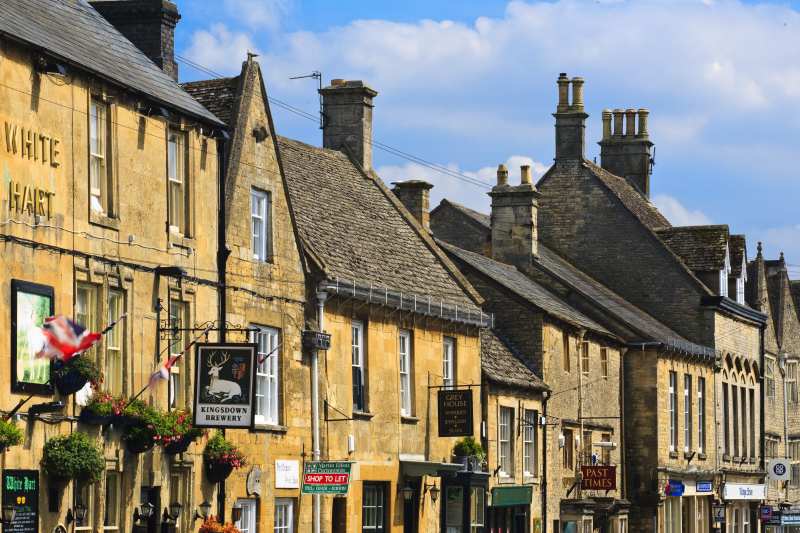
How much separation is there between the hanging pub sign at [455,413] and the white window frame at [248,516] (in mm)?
7641

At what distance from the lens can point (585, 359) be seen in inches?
1676

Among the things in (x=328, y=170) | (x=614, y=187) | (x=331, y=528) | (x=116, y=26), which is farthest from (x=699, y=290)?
(x=116, y=26)

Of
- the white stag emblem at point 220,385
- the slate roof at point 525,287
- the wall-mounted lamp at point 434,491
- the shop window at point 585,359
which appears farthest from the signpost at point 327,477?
the shop window at point 585,359

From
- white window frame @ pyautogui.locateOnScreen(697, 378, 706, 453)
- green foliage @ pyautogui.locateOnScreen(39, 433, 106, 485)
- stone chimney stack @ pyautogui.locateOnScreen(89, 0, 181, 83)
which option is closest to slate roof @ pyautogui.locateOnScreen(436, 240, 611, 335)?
white window frame @ pyautogui.locateOnScreen(697, 378, 706, 453)

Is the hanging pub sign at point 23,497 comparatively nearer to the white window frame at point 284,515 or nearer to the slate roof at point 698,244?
Answer: the white window frame at point 284,515

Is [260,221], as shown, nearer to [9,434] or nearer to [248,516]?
[248,516]

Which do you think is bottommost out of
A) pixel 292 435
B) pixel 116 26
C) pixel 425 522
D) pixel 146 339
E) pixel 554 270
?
pixel 425 522

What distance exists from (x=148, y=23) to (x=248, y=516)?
9.72m

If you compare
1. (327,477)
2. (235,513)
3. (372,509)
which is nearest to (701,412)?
(372,509)

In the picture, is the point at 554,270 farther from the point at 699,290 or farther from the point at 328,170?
the point at 328,170

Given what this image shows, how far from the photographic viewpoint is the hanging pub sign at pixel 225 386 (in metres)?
22.3

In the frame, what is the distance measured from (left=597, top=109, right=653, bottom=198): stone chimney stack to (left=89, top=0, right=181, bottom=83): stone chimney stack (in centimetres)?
3637

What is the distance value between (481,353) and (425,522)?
19.8ft

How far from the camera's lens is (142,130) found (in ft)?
74.8
